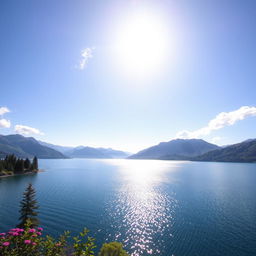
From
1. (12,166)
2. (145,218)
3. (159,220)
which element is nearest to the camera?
(159,220)

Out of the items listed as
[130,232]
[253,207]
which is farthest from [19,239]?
[253,207]

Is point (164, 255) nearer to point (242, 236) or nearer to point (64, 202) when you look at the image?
point (242, 236)

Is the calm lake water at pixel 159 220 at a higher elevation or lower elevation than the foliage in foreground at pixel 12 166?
lower

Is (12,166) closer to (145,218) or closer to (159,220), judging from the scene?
(145,218)

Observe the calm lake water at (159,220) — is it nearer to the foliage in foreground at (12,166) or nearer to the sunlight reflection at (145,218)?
the sunlight reflection at (145,218)

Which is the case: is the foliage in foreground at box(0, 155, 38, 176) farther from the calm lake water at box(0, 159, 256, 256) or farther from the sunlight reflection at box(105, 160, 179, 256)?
the sunlight reflection at box(105, 160, 179, 256)

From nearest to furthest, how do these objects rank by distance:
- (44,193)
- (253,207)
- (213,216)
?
(213,216) < (253,207) < (44,193)

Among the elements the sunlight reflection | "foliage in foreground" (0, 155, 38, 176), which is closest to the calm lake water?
the sunlight reflection

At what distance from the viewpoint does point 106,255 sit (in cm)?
1883

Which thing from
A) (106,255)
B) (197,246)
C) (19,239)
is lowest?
(197,246)

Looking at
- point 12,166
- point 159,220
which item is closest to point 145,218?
point 159,220

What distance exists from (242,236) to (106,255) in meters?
37.1

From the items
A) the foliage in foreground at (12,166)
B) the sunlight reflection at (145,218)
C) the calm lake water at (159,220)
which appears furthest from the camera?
the foliage in foreground at (12,166)

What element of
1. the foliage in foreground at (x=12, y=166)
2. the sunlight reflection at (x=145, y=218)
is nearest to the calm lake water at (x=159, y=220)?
the sunlight reflection at (x=145, y=218)
